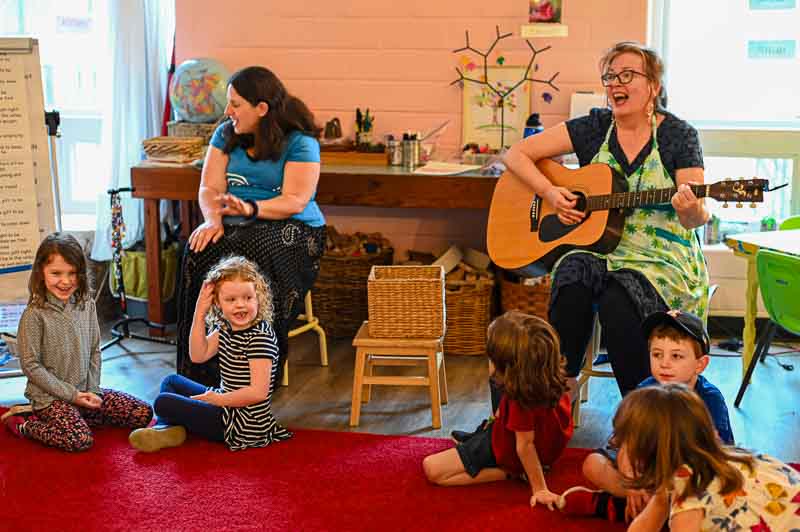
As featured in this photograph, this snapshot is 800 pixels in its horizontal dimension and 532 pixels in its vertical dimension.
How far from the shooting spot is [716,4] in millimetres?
4586

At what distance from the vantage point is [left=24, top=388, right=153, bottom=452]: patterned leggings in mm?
3219

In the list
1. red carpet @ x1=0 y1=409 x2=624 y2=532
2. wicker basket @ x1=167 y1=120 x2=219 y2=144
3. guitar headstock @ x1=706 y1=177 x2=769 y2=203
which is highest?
wicker basket @ x1=167 y1=120 x2=219 y2=144

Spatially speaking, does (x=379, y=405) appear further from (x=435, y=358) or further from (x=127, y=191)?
(x=127, y=191)

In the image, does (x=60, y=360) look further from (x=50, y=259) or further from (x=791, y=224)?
(x=791, y=224)

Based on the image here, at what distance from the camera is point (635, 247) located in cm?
323

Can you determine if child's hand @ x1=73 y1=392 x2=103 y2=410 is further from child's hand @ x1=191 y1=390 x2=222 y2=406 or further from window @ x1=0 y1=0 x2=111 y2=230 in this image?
window @ x1=0 y1=0 x2=111 y2=230

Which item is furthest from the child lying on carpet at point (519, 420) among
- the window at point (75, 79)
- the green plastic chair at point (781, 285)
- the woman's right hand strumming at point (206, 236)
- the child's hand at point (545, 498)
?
the window at point (75, 79)

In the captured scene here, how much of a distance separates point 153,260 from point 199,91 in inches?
30.2

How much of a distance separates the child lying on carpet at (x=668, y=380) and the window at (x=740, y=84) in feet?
6.29

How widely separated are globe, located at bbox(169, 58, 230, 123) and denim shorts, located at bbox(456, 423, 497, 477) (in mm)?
2307

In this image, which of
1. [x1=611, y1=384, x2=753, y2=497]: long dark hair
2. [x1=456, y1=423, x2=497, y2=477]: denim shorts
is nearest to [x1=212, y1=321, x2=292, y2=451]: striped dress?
[x1=456, y1=423, x2=497, y2=477]: denim shorts

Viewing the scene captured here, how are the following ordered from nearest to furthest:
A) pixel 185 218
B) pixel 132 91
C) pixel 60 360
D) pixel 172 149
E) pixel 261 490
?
pixel 261 490
pixel 60 360
pixel 172 149
pixel 132 91
pixel 185 218

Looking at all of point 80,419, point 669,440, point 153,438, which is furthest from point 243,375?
point 669,440

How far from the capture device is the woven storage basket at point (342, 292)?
4.59 metres
